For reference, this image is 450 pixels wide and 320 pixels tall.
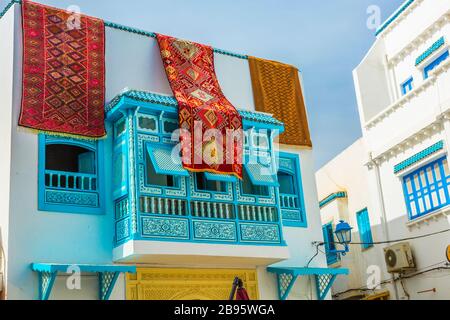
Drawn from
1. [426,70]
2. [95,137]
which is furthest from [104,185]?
[426,70]

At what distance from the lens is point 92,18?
37.8ft

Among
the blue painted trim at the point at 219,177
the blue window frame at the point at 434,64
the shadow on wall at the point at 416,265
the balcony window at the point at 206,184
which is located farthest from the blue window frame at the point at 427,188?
the balcony window at the point at 206,184

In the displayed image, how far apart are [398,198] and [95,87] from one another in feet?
22.0

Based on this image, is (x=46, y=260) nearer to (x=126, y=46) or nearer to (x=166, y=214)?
(x=166, y=214)

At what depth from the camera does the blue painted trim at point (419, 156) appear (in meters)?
12.7

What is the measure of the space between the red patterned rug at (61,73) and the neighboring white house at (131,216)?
0.16 metres

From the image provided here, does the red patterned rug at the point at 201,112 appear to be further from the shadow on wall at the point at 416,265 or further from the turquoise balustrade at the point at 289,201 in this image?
the shadow on wall at the point at 416,265

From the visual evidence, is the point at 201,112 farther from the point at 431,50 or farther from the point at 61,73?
the point at 431,50

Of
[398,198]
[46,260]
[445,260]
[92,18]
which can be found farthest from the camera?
[398,198]

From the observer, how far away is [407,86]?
15.0m

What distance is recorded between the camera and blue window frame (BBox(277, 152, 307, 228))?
12320mm

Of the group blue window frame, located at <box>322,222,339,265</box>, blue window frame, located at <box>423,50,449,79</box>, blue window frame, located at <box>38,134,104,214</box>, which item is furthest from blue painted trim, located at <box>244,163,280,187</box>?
blue window frame, located at <box>322,222,339,265</box>

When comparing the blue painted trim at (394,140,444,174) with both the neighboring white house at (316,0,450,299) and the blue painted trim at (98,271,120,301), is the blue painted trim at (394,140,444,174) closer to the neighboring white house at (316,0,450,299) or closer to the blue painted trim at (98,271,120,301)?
the neighboring white house at (316,0,450,299)
